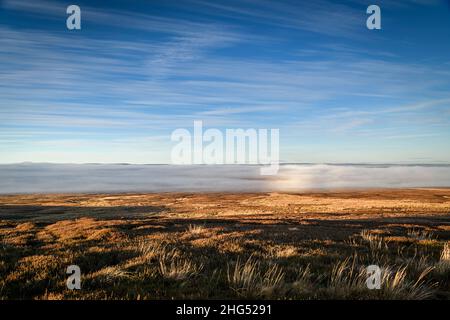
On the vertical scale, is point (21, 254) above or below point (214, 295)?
below
